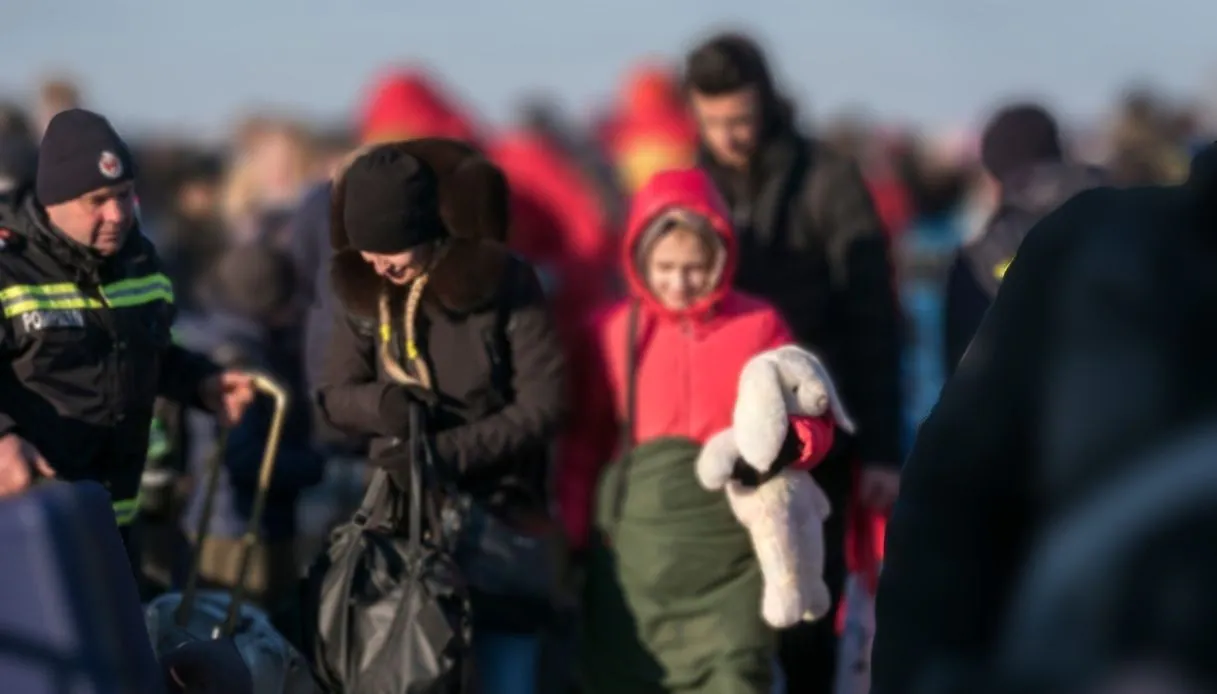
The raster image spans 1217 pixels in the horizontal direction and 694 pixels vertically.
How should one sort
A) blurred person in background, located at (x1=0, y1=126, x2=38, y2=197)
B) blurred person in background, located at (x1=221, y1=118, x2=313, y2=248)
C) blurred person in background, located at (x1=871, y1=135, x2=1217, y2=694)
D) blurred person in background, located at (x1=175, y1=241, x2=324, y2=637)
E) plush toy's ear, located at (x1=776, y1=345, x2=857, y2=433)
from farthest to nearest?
blurred person in background, located at (x1=221, y1=118, x2=313, y2=248), blurred person in background, located at (x1=175, y1=241, x2=324, y2=637), blurred person in background, located at (x1=0, y1=126, x2=38, y2=197), plush toy's ear, located at (x1=776, y1=345, x2=857, y2=433), blurred person in background, located at (x1=871, y1=135, x2=1217, y2=694)

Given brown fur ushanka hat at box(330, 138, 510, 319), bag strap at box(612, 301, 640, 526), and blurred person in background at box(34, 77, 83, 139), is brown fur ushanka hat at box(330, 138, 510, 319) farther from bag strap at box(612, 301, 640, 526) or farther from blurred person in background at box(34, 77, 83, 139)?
blurred person in background at box(34, 77, 83, 139)

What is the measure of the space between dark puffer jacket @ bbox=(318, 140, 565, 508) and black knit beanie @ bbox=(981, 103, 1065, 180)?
2.51 metres

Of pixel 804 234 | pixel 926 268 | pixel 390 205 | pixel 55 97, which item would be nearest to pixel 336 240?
pixel 390 205

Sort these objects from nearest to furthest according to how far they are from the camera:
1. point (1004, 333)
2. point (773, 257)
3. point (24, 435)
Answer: point (1004, 333) < point (24, 435) < point (773, 257)

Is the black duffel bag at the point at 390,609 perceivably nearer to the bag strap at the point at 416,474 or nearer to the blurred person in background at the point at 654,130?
the bag strap at the point at 416,474

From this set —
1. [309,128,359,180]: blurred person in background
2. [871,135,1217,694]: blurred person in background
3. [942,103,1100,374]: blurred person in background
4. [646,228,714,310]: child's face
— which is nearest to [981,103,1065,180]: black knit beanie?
[942,103,1100,374]: blurred person in background

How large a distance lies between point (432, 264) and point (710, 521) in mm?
1014

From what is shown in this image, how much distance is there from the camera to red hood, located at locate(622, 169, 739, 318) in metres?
5.74

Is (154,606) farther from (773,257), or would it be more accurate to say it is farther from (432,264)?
(773,257)

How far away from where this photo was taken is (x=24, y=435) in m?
5.06

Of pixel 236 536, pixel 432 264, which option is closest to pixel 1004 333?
pixel 432 264

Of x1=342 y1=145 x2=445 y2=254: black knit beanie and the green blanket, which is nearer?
x1=342 y1=145 x2=445 y2=254: black knit beanie

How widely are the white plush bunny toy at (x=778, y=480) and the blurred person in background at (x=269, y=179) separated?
4264 millimetres

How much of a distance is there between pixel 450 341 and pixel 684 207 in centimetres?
82
